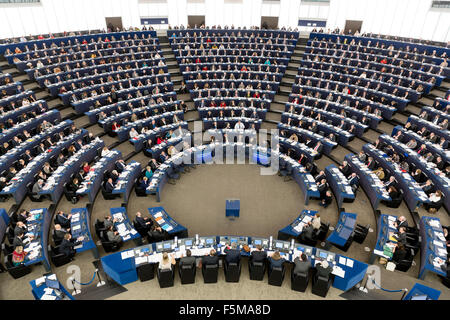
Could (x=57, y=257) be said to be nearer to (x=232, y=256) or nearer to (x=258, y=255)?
(x=232, y=256)

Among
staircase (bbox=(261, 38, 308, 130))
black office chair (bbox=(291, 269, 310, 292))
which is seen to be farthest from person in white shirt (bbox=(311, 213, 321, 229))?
staircase (bbox=(261, 38, 308, 130))

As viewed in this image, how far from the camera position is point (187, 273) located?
32.5 feet

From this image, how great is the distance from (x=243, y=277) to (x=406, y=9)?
3110 centimetres

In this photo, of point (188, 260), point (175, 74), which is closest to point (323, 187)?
point (188, 260)

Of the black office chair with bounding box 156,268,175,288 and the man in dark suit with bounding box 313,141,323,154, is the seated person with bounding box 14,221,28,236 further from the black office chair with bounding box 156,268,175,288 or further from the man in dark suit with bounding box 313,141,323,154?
the man in dark suit with bounding box 313,141,323,154

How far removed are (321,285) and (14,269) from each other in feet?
32.4

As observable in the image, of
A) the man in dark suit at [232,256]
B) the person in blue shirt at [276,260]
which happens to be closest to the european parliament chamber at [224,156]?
the person in blue shirt at [276,260]

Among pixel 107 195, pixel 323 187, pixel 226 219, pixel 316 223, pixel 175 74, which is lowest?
pixel 226 219

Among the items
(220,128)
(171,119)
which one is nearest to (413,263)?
(220,128)

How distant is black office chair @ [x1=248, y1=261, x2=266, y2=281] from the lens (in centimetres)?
1001

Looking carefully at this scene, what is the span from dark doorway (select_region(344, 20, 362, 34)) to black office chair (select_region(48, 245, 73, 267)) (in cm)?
3291

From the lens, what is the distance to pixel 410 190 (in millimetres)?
13359

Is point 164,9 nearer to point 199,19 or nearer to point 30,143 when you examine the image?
point 199,19

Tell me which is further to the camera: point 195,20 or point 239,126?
point 195,20
